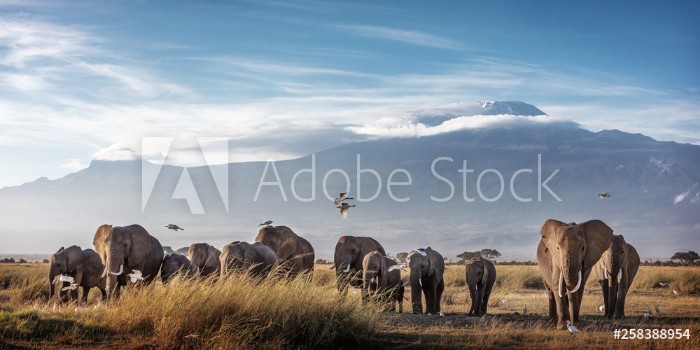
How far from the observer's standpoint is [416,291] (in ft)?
82.2

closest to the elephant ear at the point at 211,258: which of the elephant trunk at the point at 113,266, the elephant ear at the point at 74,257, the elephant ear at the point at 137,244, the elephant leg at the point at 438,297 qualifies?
the elephant ear at the point at 137,244

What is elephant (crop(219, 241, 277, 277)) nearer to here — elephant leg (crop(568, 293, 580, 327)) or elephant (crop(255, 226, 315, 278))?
elephant (crop(255, 226, 315, 278))

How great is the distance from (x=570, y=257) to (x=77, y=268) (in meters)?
15.6

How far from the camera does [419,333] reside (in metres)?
17.8

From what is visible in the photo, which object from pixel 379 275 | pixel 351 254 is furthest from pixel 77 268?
pixel 379 275

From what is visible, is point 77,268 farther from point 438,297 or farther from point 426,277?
point 438,297

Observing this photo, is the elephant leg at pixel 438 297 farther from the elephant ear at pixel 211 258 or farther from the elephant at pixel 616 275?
the elephant ear at pixel 211 258

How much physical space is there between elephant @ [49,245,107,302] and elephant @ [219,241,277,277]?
16.2 feet

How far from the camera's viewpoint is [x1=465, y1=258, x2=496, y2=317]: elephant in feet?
80.7

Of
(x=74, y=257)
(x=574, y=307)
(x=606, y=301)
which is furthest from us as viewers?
(x=74, y=257)

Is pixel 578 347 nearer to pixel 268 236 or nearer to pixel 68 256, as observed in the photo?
pixel 268 236

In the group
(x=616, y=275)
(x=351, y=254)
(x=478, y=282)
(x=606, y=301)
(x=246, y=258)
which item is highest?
(x=246, y=258)

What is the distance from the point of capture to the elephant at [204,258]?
25.6 meters

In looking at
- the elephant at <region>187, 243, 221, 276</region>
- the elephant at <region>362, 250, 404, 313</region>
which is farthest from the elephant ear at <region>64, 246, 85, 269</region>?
the elephant at <region>362, 250, 404, 313</region>
